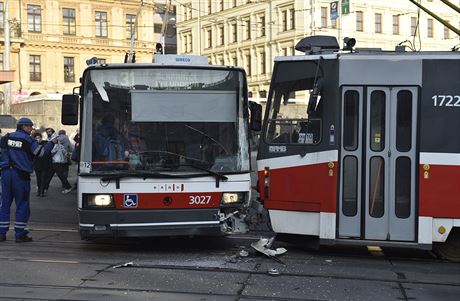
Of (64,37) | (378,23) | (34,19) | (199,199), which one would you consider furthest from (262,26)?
(199,199)

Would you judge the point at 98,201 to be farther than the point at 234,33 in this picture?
No

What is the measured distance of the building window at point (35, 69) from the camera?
56.9 meters

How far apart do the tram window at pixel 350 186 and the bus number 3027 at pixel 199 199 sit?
72.3 inches

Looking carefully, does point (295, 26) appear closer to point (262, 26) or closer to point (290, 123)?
point (262, 26)

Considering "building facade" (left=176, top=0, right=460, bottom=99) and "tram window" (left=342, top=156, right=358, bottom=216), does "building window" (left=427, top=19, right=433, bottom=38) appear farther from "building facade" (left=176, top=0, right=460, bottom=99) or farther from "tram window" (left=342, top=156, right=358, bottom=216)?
"tram window" (left=342, top=156, right=358, bottom=216)

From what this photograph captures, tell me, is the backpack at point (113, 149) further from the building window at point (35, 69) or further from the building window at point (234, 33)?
the building window at point (234, 33)

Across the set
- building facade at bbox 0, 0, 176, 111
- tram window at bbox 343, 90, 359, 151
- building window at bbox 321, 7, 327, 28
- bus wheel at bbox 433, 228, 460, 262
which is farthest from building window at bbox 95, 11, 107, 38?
bus wheel at bbox 433, 228, 460, 262

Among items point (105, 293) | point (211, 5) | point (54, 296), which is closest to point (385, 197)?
point (105, 293)

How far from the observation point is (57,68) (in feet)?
192

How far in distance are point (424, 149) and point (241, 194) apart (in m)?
2.51

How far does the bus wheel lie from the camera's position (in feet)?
26.2

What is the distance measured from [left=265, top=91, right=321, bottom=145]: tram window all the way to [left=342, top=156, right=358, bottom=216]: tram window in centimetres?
52

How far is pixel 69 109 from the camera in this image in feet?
26.2

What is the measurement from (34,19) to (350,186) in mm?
55203
